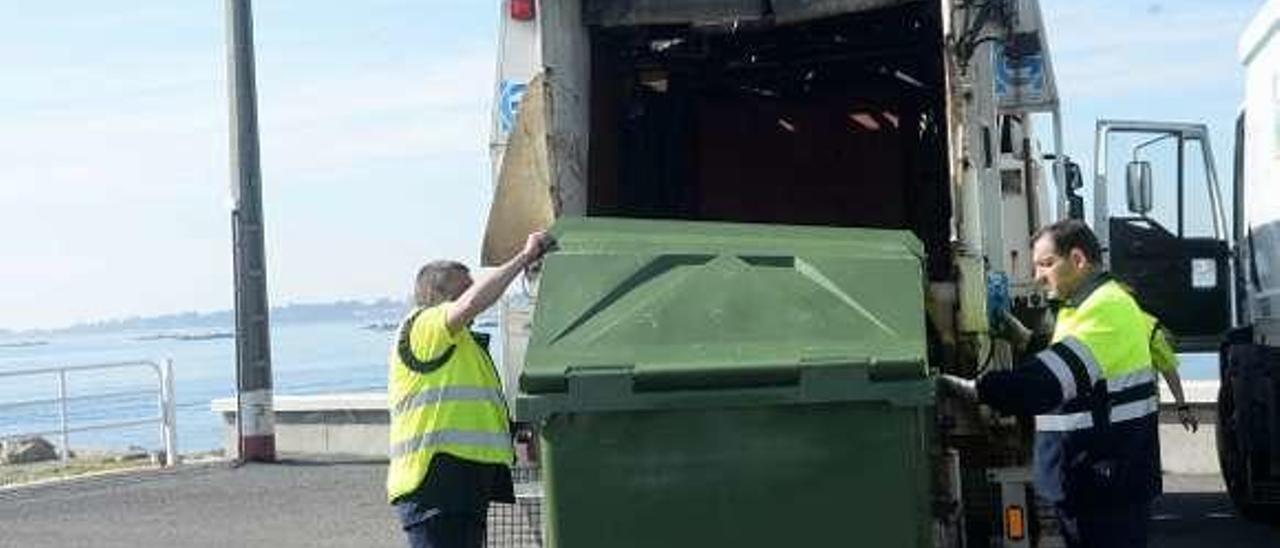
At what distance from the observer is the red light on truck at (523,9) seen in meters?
7.21

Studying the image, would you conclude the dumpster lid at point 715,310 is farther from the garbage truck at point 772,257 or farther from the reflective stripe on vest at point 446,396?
the reflective stripe on vest at point 446,396

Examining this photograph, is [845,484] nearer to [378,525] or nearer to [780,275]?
[780,275]

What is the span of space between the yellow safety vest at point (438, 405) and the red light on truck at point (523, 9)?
208 cm

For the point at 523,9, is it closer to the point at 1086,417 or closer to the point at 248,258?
the point at 1086,417

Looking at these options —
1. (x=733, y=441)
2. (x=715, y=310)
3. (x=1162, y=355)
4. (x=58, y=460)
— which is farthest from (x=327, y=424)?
(x=733, y=441)

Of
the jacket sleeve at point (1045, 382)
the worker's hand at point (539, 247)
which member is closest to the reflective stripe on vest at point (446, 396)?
the worker's hand at point (539, 247)

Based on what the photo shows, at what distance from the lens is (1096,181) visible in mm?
8945

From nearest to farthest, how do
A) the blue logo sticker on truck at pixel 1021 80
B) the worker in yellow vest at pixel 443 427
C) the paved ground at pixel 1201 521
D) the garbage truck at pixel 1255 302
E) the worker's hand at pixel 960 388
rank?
the worker's hand at pixel 960 388, the worker in yellow vest at pixel 443 427, the blue logo sticker on truck at pixel 1021 80, the garbage truck at pixel 1255 302, the paved ground at pixel 1201 521

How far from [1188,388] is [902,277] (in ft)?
20.8

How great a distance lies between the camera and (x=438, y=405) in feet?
17.9

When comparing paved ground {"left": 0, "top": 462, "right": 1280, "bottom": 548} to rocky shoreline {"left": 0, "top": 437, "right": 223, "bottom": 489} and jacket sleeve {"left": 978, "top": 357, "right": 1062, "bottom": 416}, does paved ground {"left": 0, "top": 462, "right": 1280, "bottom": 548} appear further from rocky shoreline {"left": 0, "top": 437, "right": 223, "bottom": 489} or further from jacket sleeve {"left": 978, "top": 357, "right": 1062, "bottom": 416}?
jacket sleeve {"left": 978, "top": 357, "right": 1062, "bottom": 416}

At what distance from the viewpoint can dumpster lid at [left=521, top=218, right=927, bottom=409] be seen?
15.2 feet

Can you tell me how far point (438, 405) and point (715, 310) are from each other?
106cm

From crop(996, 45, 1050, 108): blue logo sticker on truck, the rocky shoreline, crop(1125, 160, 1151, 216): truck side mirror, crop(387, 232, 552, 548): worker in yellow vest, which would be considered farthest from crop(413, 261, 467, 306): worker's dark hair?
the rocky shoreline
